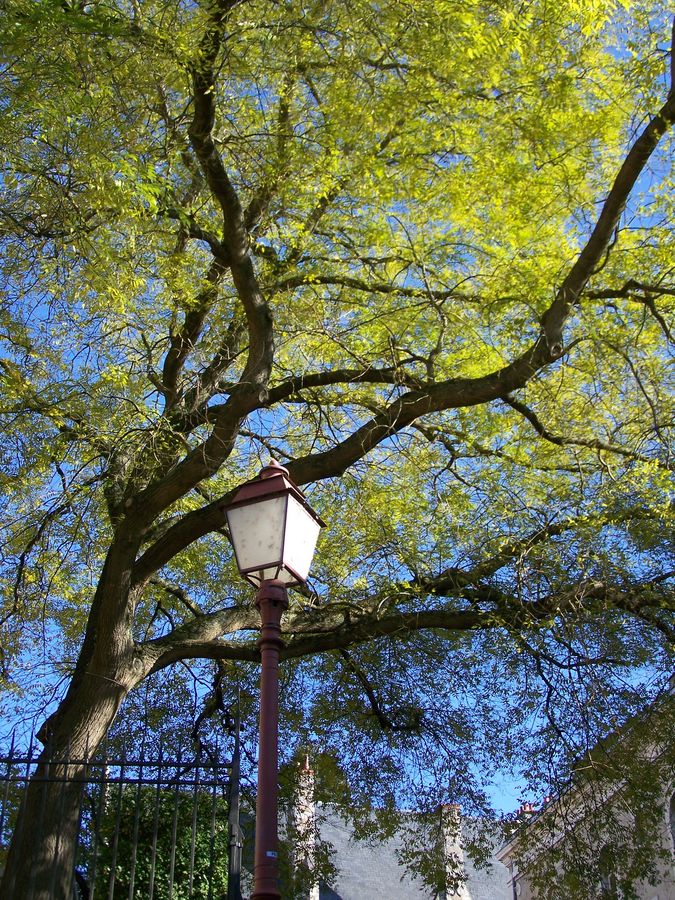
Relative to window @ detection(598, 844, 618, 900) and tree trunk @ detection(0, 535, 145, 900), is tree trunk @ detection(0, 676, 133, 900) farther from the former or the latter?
window @ detection(598, 844, 618, 900)

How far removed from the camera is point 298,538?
5840 mm

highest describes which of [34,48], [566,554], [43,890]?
[34,48]

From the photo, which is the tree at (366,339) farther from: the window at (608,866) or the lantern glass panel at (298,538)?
the lantern glass panel at (298,538)

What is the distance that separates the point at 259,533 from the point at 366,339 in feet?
18.9

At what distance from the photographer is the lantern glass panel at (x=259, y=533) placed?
5.69m

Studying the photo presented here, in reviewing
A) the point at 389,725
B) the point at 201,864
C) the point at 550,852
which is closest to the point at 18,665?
the point at 201,864

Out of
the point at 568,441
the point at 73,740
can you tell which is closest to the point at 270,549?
the point at 73,740

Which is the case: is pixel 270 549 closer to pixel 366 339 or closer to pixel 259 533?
pixel 259 533

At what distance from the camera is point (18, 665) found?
1262 cm

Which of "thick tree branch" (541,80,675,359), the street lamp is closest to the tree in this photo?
"thick tree branch" (541,80,675,359)

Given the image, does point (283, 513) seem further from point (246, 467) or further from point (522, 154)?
point (246, 467)

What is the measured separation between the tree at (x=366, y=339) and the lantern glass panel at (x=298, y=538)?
9.75 ft

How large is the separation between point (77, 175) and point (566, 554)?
5987 mm

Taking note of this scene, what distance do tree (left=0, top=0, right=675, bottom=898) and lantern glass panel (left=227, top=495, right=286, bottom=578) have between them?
2866 millimetres
